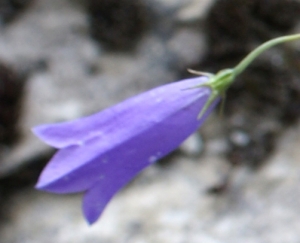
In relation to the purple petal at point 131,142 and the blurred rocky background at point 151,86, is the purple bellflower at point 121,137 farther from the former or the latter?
the blurred rocky background at point 151,86

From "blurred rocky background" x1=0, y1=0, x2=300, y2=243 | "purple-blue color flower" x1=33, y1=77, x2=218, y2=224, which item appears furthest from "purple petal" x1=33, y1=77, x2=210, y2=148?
"blurred rocky background" x1=0, y1=0, x2=300, y2=243

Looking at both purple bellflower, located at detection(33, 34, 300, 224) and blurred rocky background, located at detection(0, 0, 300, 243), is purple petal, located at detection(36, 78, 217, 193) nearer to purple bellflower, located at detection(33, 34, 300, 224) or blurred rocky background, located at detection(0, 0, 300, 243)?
purple bellflower, located at detection(33, 34, 300, 224)

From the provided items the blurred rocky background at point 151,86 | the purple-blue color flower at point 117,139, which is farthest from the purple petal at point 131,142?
the blurred rocky background at point 151,86

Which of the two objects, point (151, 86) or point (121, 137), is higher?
point (151, 86)

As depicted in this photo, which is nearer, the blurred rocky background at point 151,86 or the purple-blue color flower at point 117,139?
the purple-blue color flower at point 117,139

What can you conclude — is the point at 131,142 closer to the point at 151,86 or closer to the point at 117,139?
the point at 117,139

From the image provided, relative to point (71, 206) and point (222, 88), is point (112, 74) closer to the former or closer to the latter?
point (71, 206)

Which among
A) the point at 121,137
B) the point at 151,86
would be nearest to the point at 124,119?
the point at 121,137
